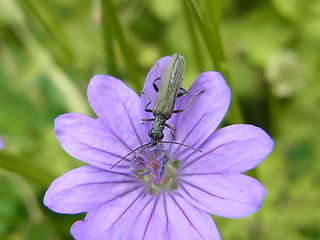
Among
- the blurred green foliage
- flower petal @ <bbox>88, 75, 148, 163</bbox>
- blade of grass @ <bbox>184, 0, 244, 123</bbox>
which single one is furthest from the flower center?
the blurred green foliage

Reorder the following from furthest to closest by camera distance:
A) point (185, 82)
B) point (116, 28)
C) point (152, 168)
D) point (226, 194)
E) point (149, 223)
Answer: point (185, 82) < point (116, 28) < point (152, 168) < point (149, 223) < point (226, 194)

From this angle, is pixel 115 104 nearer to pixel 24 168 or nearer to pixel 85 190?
pixel 85 190

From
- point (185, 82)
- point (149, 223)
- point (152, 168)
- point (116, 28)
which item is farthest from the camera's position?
point (185, 82)

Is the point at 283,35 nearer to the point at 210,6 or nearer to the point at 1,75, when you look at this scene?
the point at 210,6

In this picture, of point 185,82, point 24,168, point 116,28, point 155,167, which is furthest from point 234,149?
point 185,82

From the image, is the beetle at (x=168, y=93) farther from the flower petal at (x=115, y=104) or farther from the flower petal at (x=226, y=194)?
the flower petal at (x=226, y=194)

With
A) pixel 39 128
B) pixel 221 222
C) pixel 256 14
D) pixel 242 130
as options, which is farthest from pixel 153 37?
pixel 242 130

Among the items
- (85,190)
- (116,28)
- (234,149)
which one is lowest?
(85,190)
